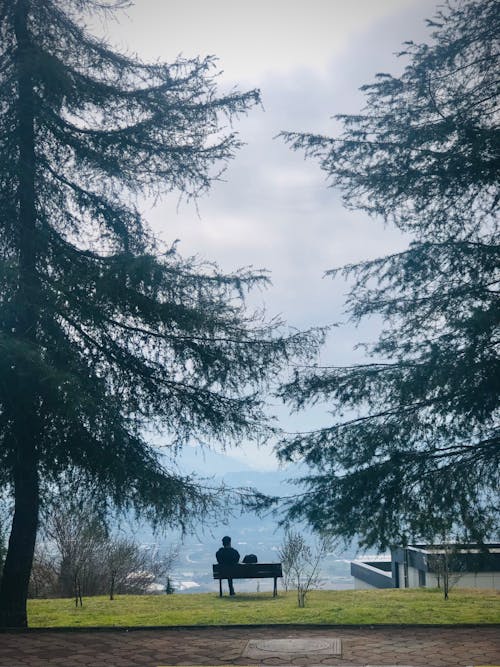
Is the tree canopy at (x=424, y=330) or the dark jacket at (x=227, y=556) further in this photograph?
the dark jacket at (x=227, y=556)

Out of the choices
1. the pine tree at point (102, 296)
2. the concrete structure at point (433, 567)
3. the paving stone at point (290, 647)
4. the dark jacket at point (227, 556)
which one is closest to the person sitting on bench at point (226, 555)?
the dark jacket at point (227, 556)

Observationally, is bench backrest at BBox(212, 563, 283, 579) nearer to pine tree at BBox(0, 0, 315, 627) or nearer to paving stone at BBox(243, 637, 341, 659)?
pine tree at BBox(0, 0, 315, 627)

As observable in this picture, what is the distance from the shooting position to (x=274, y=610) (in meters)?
12.7

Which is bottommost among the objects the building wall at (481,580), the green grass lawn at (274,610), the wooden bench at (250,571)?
the building wall at (481,580)

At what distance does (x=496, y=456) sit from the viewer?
1018cm

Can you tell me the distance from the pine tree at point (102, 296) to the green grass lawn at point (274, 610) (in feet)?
6.04

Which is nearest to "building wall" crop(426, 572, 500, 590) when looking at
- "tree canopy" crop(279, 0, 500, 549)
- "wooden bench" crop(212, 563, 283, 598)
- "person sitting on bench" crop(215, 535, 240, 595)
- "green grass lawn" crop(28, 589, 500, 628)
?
"green grass lawn" crop(28, 589, 500, 628)

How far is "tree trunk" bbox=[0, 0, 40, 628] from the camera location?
980cm

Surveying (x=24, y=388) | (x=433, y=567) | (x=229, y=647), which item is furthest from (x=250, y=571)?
(x=24, y=388)

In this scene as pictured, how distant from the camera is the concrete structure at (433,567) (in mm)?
10078

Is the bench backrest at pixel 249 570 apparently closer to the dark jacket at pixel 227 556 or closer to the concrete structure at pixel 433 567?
the dark jacket at pixel 227 556

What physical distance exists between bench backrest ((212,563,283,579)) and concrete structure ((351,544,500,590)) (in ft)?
9.43

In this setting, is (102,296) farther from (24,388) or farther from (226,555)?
(226,555)

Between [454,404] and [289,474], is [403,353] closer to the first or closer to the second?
[454,404]
